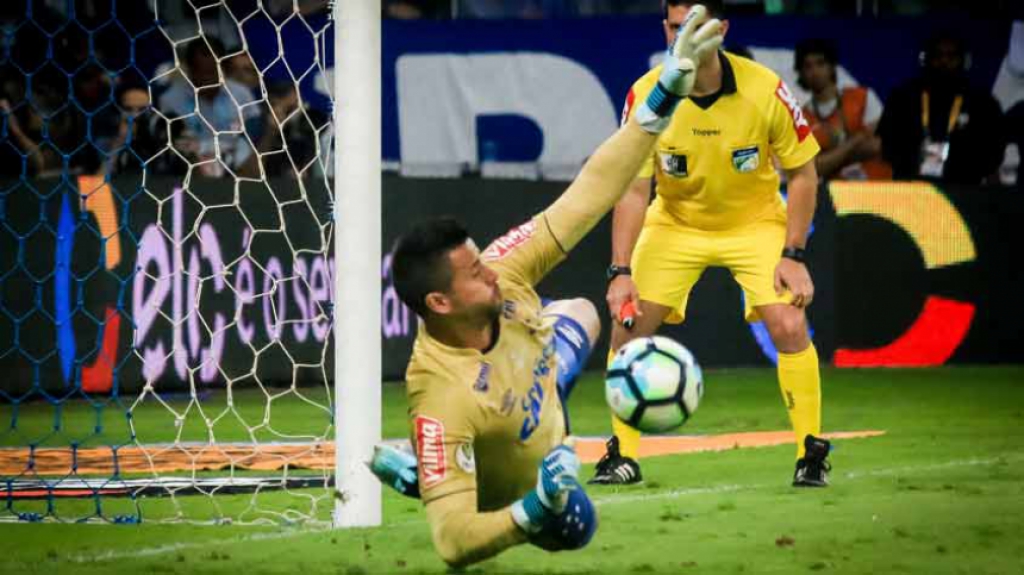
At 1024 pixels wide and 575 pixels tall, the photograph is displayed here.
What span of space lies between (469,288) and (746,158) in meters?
2.75

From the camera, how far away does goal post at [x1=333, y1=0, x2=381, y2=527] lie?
6816 mm

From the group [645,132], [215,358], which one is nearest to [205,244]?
[215,358]

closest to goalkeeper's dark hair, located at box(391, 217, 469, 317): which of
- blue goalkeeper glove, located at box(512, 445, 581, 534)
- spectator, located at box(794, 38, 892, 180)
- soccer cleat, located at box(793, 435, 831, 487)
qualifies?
blue goalkeeper glove, located at box(512, 445, 581, 534)

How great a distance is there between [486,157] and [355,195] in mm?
7224

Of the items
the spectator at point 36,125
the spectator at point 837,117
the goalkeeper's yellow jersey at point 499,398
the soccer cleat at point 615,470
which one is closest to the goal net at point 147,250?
the spectator at point 36,125

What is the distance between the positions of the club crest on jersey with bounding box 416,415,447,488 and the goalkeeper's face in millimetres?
360

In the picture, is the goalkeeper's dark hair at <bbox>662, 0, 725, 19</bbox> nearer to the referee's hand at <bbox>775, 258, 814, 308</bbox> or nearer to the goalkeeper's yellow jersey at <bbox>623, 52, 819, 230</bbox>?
the goalkeeper's yellow jersey at <bbox>623, 52, 819, 230</bbox>

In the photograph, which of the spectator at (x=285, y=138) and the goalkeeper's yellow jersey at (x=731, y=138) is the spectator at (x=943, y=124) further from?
the goalkeeper's yellow jersey at (x=731, y=138)

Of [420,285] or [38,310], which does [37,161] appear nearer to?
[38,310]

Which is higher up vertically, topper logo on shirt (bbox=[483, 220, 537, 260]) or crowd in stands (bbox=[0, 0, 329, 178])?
crowd in stands (bbox=[0, 0, 329, 178])

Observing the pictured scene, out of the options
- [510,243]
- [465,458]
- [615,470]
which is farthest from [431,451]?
[615,470]

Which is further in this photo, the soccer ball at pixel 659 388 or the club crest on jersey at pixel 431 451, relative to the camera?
the soccer ball at pixel 659 388

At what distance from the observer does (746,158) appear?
8180 millimetres

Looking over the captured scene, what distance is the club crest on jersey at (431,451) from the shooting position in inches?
219
